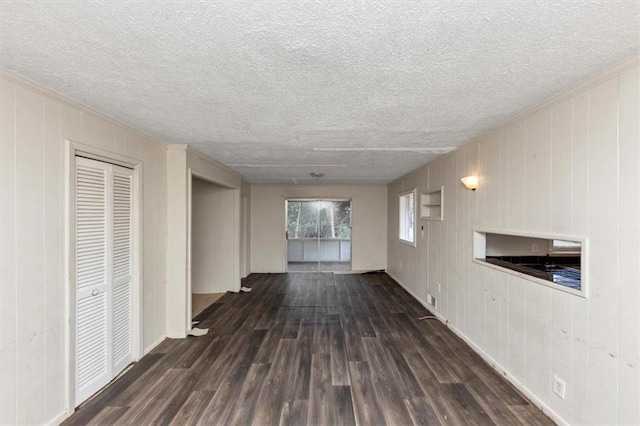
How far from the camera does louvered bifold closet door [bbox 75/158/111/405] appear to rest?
223 centimetres

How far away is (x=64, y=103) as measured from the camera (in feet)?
6.75

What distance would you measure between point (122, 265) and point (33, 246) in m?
0.92

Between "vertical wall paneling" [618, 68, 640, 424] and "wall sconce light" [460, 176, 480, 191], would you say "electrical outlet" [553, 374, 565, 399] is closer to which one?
"vertical wall paneling" [618, 68, 640, 424]

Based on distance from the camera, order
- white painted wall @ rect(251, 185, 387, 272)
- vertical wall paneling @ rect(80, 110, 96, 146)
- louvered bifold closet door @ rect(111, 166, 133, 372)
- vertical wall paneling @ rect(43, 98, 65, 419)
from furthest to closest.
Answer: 1. white painted wall @ rect(251, 185, 387, 272)
2. louvered bifold closet door @ rect(111, 166, 133, 372)
3. vertical wall paneling @ rect(80, 110, 96, 146)
4. vertical wall paneling @ rect(43, 98, 65, 419)

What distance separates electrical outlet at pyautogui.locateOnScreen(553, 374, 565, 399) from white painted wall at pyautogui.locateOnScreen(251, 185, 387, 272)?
215 inches

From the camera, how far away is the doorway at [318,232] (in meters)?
7.61

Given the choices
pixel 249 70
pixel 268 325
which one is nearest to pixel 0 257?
pixel 249 70

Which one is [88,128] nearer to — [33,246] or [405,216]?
[33,246]

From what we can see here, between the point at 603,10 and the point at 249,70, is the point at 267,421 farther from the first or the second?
the point at 603,10

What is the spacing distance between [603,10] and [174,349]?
4111 mm

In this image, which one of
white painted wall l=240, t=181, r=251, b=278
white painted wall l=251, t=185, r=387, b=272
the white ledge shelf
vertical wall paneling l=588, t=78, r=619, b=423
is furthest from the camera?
white painted wall l=251, t=185, r=387, b=272

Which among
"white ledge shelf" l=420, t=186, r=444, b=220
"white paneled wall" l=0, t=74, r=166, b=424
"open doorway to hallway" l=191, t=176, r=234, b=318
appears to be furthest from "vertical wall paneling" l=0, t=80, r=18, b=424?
"white ledge shelf" l=420, t=186, r=444, b=220

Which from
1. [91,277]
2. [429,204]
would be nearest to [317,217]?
[429,204]

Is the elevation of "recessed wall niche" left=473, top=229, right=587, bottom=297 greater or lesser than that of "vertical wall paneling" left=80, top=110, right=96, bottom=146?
lesser
